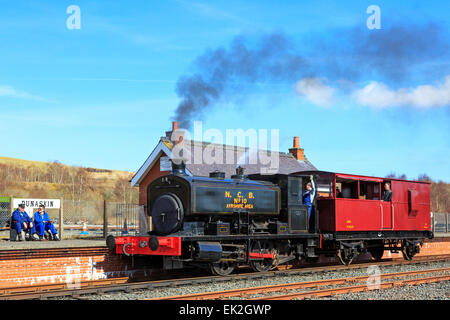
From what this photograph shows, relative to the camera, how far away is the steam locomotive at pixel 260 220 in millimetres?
12719

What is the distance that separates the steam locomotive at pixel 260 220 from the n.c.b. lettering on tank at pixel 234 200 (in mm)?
25

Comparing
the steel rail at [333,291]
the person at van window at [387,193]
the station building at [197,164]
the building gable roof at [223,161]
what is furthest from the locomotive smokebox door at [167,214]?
the building gable roof at [223,161]

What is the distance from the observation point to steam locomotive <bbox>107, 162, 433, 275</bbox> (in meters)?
12.7

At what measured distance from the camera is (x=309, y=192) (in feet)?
51.9

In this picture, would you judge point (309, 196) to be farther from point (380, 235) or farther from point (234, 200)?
point (380, 235)

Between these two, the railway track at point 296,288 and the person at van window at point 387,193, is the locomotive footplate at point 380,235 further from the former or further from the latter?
the railway track at point 296,288

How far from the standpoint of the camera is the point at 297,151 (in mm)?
31875

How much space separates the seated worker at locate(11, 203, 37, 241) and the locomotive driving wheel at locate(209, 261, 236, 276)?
7.11 metres

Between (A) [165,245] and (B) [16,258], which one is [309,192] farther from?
(B) [16,258]

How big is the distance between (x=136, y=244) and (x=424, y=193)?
12132 millimetres

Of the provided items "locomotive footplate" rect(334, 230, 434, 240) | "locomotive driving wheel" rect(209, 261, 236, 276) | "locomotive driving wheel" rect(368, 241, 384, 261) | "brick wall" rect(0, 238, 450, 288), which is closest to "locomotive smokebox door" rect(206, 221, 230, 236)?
"locomotive driving wheel" rect(209, 261, 236, 276)

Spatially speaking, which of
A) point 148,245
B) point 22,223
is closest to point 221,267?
point 148,245

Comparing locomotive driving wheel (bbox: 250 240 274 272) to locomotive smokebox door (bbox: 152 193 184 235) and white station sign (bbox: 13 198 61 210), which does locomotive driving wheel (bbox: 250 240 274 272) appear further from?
white station sign (bbox: 13 198 61 210)
